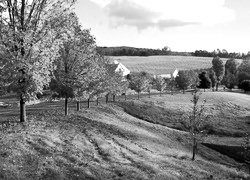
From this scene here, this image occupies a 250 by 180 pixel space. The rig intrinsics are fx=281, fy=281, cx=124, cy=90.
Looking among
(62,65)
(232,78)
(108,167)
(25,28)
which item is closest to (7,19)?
(25,28)

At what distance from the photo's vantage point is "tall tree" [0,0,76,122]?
21406 mm

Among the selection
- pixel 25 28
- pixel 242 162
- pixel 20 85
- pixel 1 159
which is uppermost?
pixel 25 28

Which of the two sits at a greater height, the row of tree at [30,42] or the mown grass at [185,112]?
the row of tree at [30,42]

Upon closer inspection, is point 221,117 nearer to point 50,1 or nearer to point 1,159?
point 50,1

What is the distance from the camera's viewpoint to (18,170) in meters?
15.9

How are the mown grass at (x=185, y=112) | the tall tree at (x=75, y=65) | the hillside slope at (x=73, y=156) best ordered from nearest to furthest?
the hillside slope at (x=73, y=156) < the tall tree at (x=75, y=65) < the mown grass at (x=185, y=112)

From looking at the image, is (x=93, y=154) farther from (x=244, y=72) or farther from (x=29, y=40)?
(x=244, y=72)

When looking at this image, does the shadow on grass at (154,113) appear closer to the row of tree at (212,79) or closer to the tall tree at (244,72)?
the row of tree at (212,79)

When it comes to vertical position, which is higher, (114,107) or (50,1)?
(50,1)

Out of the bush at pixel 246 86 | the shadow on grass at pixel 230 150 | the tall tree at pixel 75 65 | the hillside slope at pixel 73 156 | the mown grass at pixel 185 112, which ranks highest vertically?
the tall tree at pixel 75 65

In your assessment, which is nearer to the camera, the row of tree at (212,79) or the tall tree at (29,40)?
the tall tree at (29,40)

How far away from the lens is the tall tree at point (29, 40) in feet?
70.2

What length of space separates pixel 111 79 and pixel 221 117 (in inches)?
1071

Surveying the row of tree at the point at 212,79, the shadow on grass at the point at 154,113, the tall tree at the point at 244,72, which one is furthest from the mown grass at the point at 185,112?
the tall tree at the point at 244,72
